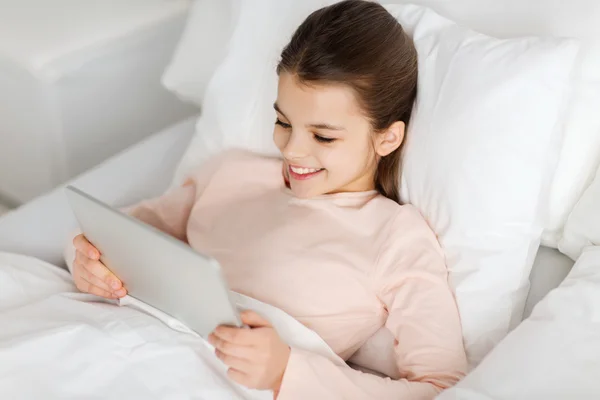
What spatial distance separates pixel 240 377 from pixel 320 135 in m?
0.35

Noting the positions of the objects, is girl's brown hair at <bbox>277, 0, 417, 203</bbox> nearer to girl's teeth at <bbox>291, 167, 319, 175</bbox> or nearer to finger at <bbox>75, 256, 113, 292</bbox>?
girl's teeth at <bbox>291, 167, 319, 175</bbox>

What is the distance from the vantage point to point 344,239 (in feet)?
3.46

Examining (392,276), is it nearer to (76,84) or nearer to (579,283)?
(579,283)

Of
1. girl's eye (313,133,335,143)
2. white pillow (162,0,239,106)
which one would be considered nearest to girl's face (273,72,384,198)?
girl's eye (313,133,335,143)

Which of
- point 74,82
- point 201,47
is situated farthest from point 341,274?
point 74,82

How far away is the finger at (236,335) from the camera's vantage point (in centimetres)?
86

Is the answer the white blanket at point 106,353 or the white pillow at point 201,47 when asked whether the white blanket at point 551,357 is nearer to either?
the white blanket at point 106,353

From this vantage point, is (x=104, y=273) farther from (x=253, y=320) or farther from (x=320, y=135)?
(x=320, y=135)

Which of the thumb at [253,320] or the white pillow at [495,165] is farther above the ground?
the white pillow at [495,165]

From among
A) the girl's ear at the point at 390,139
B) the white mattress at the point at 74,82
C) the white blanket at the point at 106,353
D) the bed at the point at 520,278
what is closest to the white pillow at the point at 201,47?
the bed at the point at 520,278

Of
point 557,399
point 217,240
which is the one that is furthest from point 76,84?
point 557,399

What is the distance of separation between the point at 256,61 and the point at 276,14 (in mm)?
89

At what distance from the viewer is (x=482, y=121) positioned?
3.25ft

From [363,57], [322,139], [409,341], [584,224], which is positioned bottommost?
[409,341]
